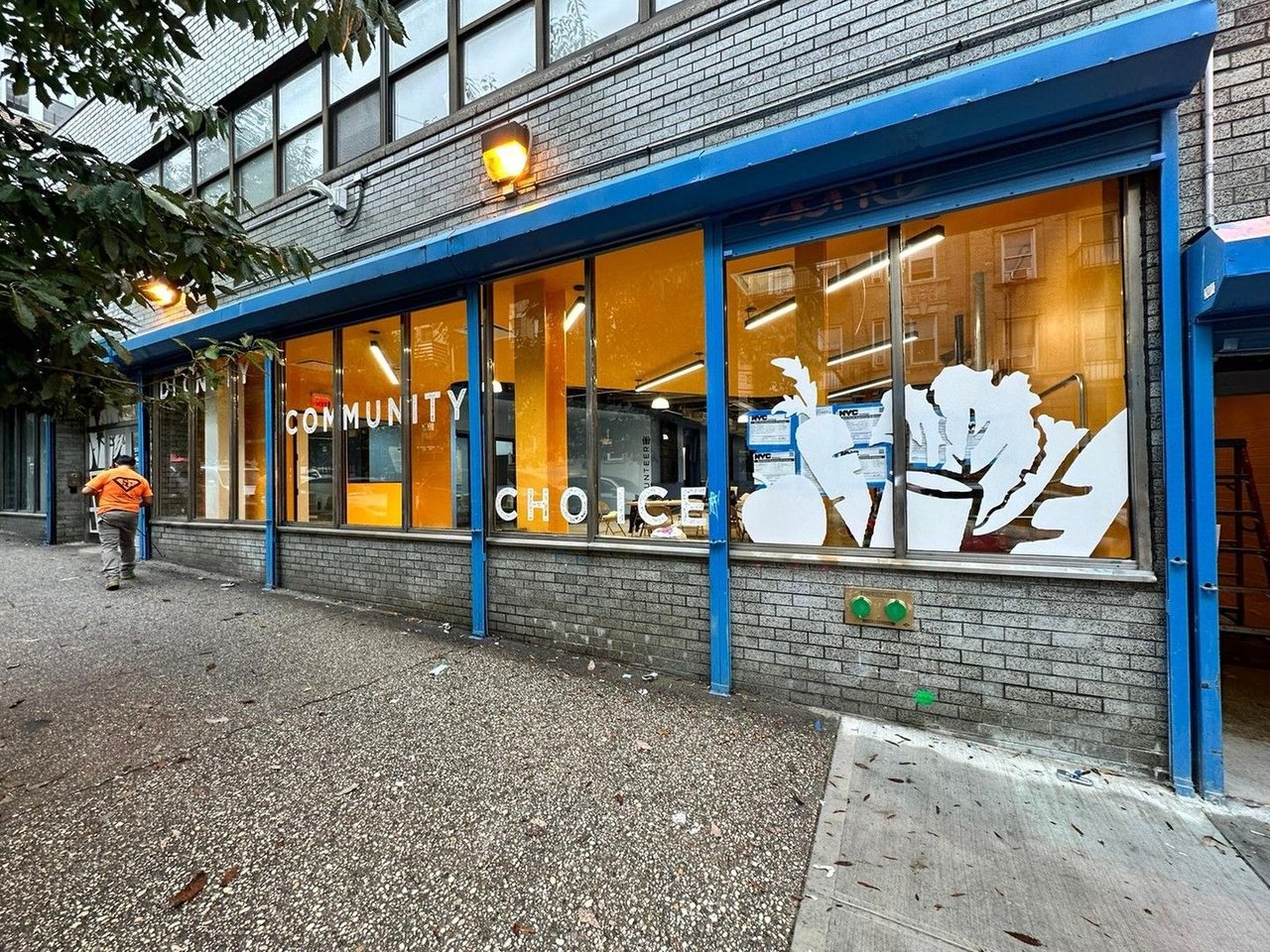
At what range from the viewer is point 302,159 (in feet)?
23.4

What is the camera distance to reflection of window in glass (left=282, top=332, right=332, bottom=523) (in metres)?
6.59

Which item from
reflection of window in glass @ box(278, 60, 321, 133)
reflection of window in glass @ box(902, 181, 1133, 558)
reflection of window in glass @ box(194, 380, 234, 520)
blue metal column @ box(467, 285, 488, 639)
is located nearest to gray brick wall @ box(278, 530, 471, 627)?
blue metal column @ box(467, 285, 488, 639)

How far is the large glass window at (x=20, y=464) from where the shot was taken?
39.2 ft

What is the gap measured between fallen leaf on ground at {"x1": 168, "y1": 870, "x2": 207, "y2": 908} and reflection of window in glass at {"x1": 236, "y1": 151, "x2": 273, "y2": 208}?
8.24 metres

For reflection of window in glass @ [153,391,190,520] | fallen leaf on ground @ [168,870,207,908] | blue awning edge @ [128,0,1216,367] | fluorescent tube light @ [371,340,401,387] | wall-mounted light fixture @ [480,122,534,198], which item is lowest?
fallen leaf on ground @ [168,870,207,908]

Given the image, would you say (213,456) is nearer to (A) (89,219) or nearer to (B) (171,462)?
(B) (171,462)

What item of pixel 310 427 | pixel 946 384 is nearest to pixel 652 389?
pixel 946 384

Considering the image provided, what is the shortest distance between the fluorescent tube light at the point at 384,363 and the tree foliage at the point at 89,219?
3171mm

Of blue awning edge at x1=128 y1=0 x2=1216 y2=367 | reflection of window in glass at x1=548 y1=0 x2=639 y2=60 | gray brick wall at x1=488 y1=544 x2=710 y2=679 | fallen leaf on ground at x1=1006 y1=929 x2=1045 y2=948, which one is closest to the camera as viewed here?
fallen leaf on ground at x1=1006 y1=929 x2=1045 y2=948

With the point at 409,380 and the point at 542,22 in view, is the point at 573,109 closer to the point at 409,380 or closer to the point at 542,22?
the point at 542,22

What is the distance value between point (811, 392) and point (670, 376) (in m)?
1.35

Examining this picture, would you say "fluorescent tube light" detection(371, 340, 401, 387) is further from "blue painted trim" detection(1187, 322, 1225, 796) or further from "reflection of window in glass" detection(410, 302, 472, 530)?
"blue painted trim" detection(1187, 322, 1225, 796)

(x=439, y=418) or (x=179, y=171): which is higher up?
(x=179, y=171)

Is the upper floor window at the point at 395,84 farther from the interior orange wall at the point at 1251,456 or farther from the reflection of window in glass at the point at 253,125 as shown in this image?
the interior orange wall at the point at 1251,456
